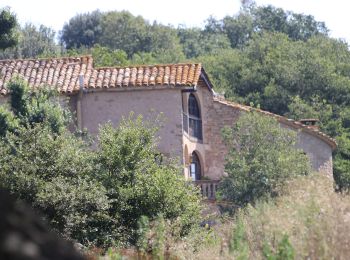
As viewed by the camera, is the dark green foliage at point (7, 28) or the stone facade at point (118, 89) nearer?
the dark green foliage at point (7, 28)

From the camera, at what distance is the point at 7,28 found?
85.9 feet

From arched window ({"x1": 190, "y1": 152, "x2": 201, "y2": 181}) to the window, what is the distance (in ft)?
2.46

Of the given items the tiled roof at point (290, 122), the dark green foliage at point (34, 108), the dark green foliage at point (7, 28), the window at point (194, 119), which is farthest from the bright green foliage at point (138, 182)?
the tiled roof at point (290, 122)

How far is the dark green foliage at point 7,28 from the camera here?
25953 mm

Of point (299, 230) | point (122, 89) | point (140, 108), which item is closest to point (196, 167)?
point (140, 108)

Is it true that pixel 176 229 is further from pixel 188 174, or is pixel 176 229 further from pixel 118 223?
pixel 188 174

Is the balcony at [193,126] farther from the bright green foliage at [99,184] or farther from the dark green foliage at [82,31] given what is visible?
the dark green foliage at [82,31]

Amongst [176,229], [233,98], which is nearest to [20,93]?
[176,229]

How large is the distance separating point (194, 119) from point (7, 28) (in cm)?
1267

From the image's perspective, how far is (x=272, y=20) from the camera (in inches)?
3718

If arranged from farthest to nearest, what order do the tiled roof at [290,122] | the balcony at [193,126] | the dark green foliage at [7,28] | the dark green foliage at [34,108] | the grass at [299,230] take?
the tiled roof at [290,122] < the balcony at [193,126] < the dark green foliage at [34,108] < the dark green foliage at [7,28] < the grass at [299,230]

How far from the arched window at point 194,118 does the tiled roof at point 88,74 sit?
3.17 metres

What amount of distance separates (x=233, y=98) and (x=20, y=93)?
28290mm

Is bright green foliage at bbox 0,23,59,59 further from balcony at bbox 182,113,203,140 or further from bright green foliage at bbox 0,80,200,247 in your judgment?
bright green foliage at bbox 0,80,200,247
